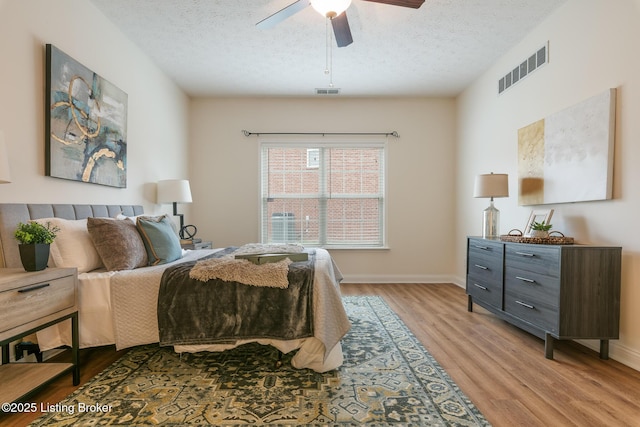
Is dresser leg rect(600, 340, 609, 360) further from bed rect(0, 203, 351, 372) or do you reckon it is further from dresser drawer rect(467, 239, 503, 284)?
bed rect(0, 203, 351, 372)

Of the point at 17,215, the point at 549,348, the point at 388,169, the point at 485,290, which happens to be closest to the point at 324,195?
the point at 388,169

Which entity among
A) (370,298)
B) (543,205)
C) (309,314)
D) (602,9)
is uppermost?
(602,9)

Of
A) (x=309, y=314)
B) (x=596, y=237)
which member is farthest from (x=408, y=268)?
(x=309, y=314)

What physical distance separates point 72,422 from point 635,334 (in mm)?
3405

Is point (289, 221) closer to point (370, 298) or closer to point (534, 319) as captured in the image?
point (370, 298)

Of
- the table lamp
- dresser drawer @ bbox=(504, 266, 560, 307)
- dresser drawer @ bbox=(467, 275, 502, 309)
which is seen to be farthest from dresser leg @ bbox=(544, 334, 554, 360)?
the table lamp

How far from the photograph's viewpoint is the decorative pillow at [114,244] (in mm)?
2314

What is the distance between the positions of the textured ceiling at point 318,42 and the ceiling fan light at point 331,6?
25.5 inches

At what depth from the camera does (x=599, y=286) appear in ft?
7.54

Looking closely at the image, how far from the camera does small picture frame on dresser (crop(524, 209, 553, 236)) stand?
117 inches

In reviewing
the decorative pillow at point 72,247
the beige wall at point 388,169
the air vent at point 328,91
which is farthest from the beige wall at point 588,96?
the decorative pillow at point 72,247

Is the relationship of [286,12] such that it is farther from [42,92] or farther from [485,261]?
[485,261]

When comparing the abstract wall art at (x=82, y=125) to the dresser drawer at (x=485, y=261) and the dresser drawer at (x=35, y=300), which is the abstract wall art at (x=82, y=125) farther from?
the dresser drawer at (x=485, y=261)

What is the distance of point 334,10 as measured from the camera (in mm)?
2291
